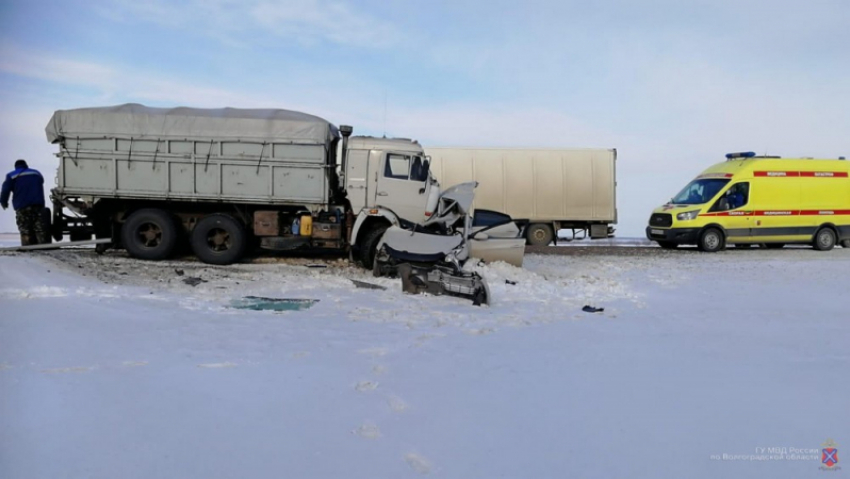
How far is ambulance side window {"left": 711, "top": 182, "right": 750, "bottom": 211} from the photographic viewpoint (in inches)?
738

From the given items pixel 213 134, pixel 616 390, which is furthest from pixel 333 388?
pixel 213 134

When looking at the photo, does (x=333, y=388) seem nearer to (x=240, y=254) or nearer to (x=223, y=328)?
(x=223, y=328)

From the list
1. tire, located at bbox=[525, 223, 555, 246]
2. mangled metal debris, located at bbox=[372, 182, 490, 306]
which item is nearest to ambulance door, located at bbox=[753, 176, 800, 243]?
tire, located at bbox=[525, 223, 555, 246]

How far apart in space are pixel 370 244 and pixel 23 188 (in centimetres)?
682

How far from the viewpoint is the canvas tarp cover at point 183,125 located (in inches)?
489

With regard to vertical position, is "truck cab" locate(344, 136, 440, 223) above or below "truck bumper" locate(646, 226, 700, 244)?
above

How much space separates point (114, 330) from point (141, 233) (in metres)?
7.47

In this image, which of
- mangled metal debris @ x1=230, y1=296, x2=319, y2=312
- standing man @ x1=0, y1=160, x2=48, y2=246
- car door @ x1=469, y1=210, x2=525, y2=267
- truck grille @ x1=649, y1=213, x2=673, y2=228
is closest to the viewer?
mangled metal debris @ x1=230, y1=296, x2=319, y2=312

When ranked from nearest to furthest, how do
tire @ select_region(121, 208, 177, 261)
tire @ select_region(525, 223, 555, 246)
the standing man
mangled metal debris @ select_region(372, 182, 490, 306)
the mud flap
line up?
the mud flap < mangled metal debris @ select_region(372, 182, 490, 306) < the standing man < tire @ select_region(121, 208, 177, 261) < tire @ select_region(525, 223, 555, 246)

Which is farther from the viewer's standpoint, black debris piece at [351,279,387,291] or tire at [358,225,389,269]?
tire at [358,225,389,269]

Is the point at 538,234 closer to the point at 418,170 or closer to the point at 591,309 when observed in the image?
the point at 418,170

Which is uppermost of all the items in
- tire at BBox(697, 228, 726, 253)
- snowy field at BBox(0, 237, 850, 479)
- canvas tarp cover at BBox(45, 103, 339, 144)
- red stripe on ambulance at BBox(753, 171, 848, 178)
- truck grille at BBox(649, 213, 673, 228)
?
canvas tarp cover at BBox(45, 103, 339, 144)

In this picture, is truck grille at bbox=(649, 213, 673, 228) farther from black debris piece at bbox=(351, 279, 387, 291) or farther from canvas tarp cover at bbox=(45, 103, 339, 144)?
black debris piece at bbox=(351, 279, 387, 291)

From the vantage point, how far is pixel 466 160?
19.5 meters
